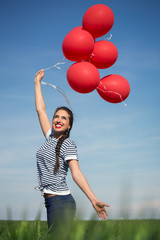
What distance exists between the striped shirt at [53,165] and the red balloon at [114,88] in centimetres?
115

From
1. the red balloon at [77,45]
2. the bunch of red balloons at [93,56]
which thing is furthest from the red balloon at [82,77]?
the red balloon at [77,45]

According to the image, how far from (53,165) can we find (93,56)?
1.83 m

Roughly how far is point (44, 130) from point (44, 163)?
712mm

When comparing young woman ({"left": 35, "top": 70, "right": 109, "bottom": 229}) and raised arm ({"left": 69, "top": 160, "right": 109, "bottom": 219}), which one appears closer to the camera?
raised arm ({"left": 69, "top": 160, "right": 109, "bottom": 219})

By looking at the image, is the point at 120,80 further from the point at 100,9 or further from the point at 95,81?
the point at 100,9

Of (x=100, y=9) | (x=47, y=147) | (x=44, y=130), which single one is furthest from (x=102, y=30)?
(x=47, y=147)

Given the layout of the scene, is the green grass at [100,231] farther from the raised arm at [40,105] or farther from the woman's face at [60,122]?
the raised arm at [40,105]

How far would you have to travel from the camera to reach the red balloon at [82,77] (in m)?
3.68

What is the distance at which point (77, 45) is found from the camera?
12.2ft

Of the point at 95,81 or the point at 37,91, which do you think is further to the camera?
the point at 37,91

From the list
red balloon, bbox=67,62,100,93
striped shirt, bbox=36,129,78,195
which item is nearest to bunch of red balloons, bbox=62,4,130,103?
red balloon, bbox=67,62,100,93

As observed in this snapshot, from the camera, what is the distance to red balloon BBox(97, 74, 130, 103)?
398 centimetres

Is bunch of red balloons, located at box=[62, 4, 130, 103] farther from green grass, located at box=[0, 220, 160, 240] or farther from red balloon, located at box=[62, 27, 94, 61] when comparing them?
green grass, located at box=[0, 220, 160, 240]

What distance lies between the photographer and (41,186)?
10.3ft
